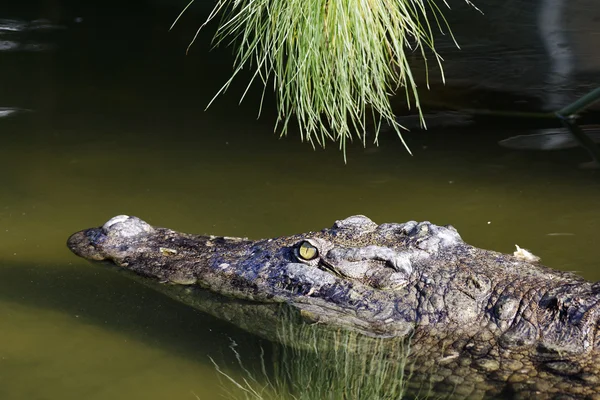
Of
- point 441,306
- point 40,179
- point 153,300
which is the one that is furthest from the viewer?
point 40,179

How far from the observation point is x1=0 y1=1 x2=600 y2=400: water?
4.20m

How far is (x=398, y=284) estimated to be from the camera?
4277 mm

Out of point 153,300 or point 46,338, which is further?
point 153,300

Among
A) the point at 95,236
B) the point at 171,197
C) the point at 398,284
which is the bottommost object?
the point at 171,197

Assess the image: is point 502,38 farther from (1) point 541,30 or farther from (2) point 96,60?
(2) point 96,60

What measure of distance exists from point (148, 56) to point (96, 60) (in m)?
0.60

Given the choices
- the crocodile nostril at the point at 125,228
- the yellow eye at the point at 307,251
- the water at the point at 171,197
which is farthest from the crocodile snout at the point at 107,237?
the yellow eye at the point at 307,251

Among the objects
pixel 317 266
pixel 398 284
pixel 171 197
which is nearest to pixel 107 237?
pixel 171 197

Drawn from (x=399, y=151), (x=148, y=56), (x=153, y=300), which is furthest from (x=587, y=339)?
(x=148, y=56)

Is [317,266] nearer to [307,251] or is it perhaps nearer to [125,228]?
[307,251]

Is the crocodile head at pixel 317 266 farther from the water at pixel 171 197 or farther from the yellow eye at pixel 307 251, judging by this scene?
the water at pixel 171 197

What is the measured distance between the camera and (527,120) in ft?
25.6

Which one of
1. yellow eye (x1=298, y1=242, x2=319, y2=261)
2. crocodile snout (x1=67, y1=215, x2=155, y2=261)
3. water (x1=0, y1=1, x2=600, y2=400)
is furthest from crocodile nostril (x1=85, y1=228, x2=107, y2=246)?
yellow eye (x1=298, y1=242, x2=319, y2=261)

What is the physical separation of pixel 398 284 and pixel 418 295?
12 centimetres
